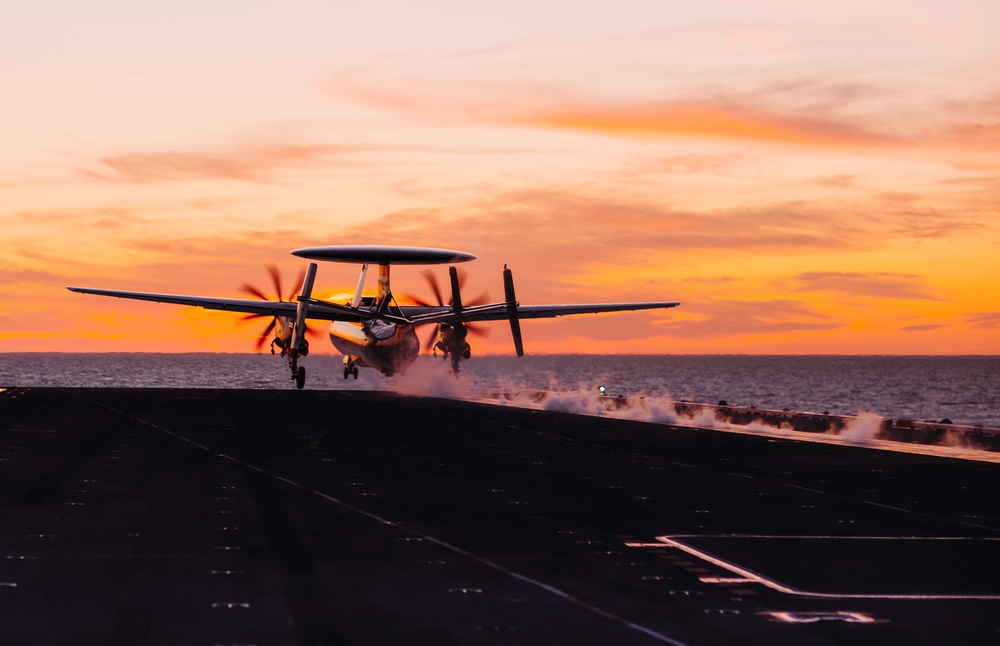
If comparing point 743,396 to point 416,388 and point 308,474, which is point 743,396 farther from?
point 308,474

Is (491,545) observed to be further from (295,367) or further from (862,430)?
(295,367)

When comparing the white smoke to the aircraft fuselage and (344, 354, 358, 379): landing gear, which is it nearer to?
the aircraft fuselage

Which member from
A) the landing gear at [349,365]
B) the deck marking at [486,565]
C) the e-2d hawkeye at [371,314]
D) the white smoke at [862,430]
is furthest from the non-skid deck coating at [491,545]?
the landing gear at [349,365]

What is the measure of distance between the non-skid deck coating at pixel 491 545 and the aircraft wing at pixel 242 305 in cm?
2599

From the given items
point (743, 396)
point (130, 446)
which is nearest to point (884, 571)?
point (130, 446)

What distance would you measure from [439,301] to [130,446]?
30338 millimetres

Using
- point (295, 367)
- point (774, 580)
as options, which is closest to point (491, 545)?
point (774, 580)

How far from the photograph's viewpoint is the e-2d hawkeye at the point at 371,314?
5712cm

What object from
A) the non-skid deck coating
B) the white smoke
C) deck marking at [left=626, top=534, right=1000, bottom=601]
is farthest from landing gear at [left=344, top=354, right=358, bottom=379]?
deck marking at [left=626, top=534, right=1000, bottom=601]

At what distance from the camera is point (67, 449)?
31500 millimetres

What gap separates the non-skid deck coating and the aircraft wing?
85.3ft

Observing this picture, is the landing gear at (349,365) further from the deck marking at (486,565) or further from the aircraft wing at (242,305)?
the deck marking at (486,565)

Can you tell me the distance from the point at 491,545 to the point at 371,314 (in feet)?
142

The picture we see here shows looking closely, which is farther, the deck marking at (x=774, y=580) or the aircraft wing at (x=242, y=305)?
the aircraft wing at (x=242, y=305)
